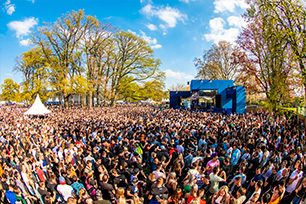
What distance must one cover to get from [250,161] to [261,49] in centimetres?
1880

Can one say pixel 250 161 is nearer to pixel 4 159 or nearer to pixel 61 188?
pixel 61 188

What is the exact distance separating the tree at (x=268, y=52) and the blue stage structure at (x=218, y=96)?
482 cm

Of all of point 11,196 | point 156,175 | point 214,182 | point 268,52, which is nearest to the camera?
point 11,196

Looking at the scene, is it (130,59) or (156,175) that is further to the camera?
(130,59)

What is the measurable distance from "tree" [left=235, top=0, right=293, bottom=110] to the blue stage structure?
4818mm

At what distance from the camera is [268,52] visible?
23.5m

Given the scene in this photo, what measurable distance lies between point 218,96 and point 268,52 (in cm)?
1072

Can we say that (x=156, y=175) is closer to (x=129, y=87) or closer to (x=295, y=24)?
(x=295, y=24)

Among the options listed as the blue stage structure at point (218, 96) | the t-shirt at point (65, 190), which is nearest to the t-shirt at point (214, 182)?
the t-shirt at point (65, 190)

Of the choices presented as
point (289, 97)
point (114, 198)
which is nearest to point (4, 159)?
point (114, 198)

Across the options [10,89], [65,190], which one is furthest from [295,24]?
[10,89]

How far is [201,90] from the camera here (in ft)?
111

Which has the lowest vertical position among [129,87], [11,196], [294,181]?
[11,196]

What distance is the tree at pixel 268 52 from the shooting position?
19.0 meters
